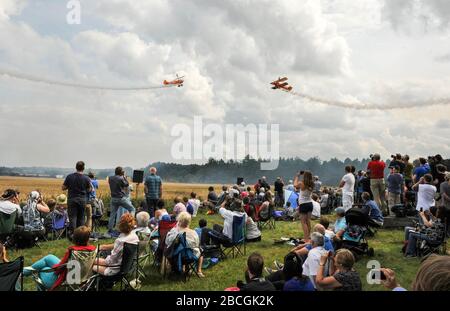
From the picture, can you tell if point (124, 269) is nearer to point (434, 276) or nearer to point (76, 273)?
point (76, 273)

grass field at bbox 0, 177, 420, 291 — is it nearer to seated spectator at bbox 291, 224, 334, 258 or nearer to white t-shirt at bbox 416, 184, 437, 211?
seated spectator at bbox 291, 224, 334, 258

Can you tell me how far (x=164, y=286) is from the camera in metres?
6.69

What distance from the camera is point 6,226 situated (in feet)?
29.9

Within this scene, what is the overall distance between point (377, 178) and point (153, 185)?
7.08 meters

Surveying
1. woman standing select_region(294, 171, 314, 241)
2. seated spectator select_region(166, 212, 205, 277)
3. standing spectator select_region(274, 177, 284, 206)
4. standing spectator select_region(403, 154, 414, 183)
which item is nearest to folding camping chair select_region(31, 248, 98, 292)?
seated spectator select_region(166, 212, 205, 277)

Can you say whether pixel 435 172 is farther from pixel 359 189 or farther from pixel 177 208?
pixel 177 208

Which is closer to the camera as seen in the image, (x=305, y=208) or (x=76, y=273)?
(x=76, y=273)

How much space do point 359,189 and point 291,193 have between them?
3179mm

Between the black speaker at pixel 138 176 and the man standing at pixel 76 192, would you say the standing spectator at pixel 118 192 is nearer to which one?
the man standing at pixel 76 192

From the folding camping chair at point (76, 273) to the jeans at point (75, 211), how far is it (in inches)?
169

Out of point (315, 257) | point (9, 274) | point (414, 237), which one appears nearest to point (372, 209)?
point (414, 237)
